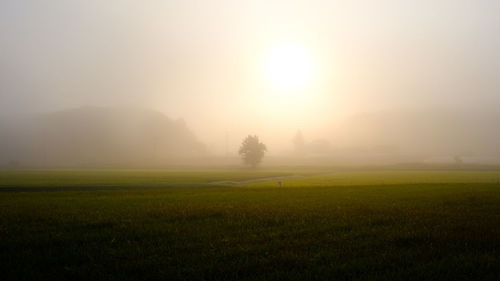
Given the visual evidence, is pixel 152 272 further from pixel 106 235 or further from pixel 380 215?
pixel 380 215

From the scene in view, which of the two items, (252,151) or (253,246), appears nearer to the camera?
(253,246)

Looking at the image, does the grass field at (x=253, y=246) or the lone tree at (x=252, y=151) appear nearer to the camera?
the grass field at (x=253, y=246)

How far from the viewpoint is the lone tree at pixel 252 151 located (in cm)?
14038

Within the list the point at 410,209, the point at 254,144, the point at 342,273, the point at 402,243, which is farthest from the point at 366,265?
the point at 254,144

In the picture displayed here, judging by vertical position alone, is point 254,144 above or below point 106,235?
above

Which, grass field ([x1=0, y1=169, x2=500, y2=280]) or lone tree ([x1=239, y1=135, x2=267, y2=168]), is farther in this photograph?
lone tree ([x1=239, y1=135, x2=267, y2=168])

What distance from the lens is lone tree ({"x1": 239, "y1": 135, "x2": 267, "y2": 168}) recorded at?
140375 millimetres

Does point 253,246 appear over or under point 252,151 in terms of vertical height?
under

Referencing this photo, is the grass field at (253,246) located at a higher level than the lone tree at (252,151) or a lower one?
lower

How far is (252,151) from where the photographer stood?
141 metres

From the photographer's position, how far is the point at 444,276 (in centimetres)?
826

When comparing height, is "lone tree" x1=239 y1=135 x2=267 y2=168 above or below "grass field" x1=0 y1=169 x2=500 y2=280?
above

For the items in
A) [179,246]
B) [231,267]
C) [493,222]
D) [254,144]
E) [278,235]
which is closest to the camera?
[231,267]

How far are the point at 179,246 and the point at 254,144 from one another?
132 meters
